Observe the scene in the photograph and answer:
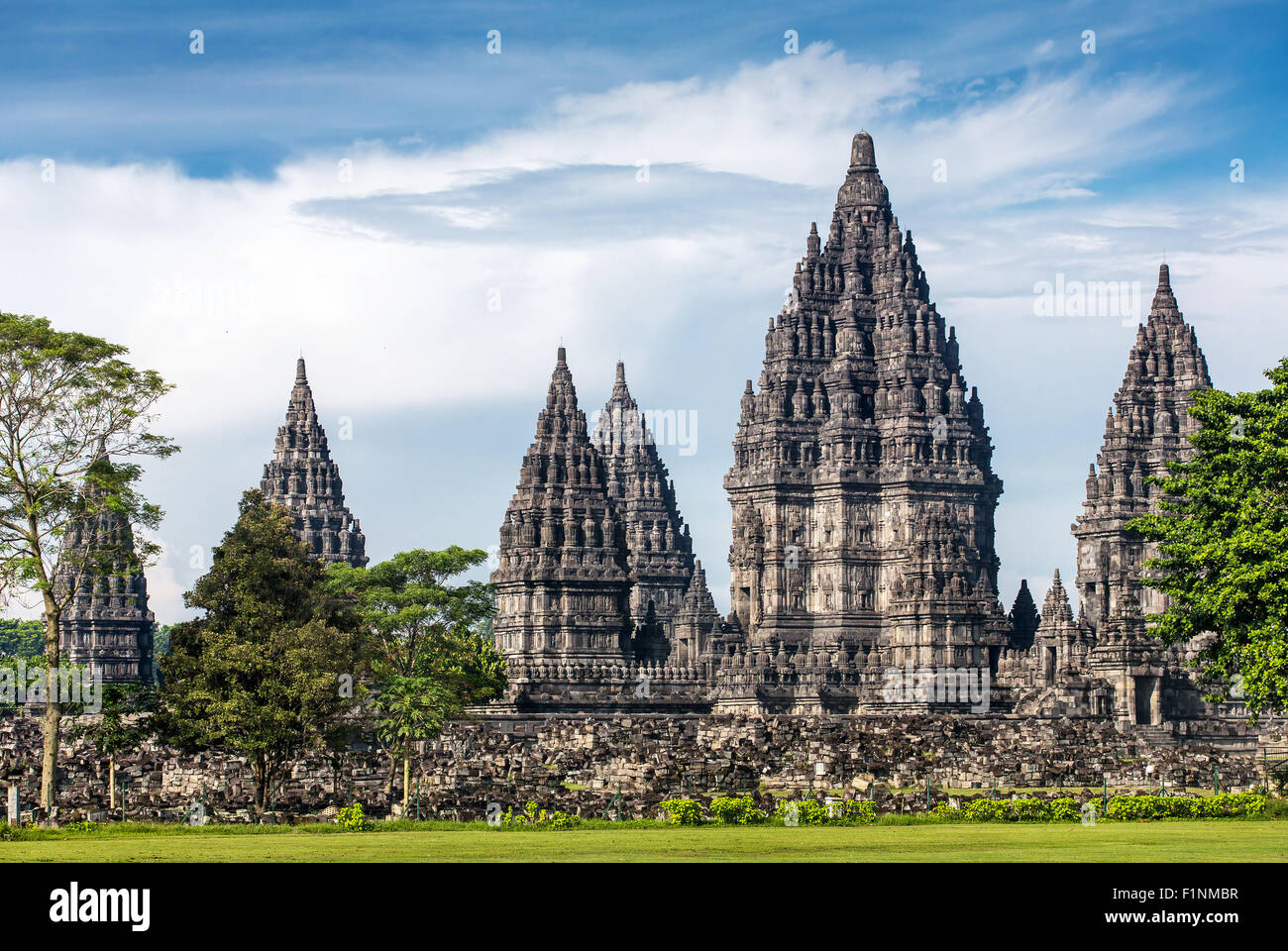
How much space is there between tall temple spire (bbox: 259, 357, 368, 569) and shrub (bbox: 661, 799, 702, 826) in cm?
11359

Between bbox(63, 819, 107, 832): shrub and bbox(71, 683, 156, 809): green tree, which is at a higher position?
bbox(71, 683, 156, 809): green tree

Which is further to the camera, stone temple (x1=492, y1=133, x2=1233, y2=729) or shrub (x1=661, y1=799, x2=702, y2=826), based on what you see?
stone temple (x1=492, y1=133, x2=1233, y2=729)

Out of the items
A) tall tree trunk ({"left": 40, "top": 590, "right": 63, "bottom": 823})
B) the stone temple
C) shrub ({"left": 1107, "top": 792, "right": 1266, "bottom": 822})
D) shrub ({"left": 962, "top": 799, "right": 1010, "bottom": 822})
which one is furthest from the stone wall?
the stone temple

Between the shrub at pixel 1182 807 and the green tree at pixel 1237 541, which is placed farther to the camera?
the green tree at pixel 1237 541

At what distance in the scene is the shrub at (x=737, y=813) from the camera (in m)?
60.3

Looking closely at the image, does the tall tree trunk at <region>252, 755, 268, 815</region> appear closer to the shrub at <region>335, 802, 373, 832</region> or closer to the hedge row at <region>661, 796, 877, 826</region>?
the shrub at <region>335, 802, 373, 832</region>

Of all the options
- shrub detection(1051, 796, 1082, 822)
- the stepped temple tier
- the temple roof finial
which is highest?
the temple roof finial

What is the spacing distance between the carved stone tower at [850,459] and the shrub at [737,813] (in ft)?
217

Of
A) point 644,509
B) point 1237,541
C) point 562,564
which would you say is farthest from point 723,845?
point 644,509

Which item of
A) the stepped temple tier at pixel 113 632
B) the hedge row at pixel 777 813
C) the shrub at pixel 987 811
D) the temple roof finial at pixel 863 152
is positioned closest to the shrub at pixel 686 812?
the hedge row at pixel 777 813

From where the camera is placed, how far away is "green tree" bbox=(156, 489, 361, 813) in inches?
2726

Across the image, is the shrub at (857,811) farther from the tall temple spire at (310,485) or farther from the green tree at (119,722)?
the tall temple spire at (310,485)

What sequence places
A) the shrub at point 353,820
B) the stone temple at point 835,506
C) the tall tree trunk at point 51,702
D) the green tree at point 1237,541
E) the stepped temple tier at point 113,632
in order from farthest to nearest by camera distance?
1. the stepped temple tier at point 113,632
2. the stone temple at point 835,506
3. the green tree at point 1237,541
4. the tall tree trunk at point 51,702
5. the shrub at point 353,820
